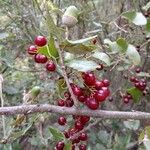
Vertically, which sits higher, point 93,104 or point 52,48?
point 52,48

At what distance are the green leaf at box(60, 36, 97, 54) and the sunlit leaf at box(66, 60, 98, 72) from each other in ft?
0.08

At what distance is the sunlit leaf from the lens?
831 millimetres

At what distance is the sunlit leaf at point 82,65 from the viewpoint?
0.83 meters

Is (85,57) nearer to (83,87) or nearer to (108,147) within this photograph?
(83,87)

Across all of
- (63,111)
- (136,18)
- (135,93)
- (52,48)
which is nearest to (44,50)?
(52,48)

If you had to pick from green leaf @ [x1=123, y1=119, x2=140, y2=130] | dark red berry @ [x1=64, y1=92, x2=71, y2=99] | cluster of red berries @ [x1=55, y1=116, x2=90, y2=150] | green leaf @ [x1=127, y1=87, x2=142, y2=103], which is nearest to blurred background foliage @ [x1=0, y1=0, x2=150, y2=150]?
green leaf @ [x1=123, y1=119, x2=140, y2=130]

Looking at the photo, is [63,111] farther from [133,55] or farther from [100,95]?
[133,55]

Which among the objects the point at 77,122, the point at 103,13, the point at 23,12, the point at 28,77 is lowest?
the point at 28,77

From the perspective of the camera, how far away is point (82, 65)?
2.77ft

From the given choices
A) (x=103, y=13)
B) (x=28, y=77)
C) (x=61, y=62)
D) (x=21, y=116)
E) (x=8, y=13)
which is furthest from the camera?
(x=103, y=13)

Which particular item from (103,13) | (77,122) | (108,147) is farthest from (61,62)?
(103,13)

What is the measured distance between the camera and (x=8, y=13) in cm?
200

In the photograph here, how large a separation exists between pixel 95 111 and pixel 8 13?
48.9 inches

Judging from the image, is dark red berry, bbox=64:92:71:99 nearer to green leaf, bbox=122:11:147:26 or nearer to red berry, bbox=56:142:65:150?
red berry, bbox=56:142:65:150
